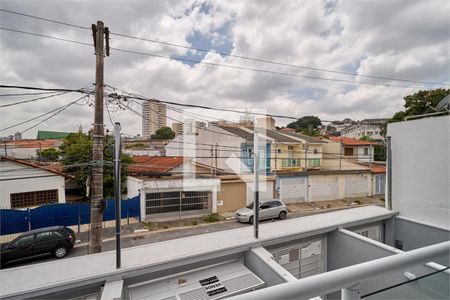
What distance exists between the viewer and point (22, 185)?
10.9 m

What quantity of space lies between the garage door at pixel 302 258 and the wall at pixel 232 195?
8.33m

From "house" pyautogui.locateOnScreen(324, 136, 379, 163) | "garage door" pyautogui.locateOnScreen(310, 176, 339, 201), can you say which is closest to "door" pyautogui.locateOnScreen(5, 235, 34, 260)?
"garage door" pyautogui.locateOnScreen(310, 176, 339, 201)

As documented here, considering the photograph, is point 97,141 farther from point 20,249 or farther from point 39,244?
point 20,249

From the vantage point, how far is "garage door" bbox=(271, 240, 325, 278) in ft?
14.9

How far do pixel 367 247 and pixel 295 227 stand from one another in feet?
4.62

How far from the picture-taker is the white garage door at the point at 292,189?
1527 centimetres

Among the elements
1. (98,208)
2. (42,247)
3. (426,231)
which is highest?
(98,208)

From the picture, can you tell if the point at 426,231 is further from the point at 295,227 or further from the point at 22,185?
the point at 22,185

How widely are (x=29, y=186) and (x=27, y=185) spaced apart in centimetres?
9

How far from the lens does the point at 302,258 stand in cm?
488

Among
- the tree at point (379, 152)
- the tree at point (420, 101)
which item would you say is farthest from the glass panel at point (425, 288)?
the tree at point (379, 152)

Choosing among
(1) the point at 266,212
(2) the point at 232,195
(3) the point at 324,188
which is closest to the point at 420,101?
(3) the point at 324,188

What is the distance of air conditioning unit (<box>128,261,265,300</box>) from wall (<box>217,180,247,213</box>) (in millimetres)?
9499

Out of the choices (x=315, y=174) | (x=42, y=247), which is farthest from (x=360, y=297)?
(x=315, y=174)
